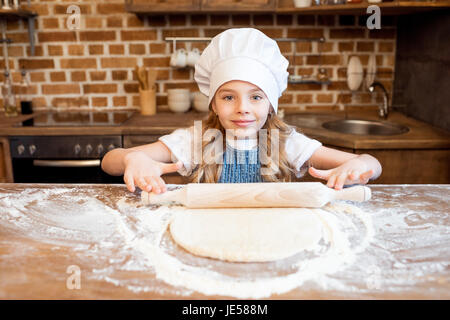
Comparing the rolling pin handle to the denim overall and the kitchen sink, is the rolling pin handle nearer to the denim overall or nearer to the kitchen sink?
the denim overall

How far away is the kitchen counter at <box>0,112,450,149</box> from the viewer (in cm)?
176

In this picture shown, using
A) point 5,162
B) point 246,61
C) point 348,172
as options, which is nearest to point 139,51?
point 5,162

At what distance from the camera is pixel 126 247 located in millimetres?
733

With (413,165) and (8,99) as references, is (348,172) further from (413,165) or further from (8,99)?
(8,99)

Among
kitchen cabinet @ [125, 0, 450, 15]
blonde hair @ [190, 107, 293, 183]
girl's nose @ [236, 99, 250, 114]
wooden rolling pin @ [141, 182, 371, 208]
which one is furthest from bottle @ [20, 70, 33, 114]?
wooden rolling pin @ [141, 182, 371, 208]

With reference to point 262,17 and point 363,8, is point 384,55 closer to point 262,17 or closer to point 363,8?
point 363,8

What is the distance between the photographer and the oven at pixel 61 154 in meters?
2.03

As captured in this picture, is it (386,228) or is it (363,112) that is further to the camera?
(363,112)

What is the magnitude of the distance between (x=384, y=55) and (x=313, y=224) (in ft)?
6.35

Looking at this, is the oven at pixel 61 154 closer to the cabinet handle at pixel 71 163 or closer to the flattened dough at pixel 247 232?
the cabinet handle at pixel 71 163

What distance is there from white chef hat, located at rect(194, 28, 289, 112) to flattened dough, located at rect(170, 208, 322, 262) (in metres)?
0.42

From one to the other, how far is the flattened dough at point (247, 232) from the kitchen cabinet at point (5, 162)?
5.01 ft

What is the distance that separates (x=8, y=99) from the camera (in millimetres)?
2369
